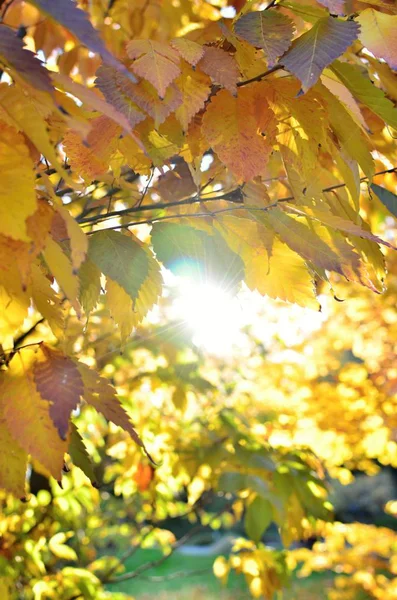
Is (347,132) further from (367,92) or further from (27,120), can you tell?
(27,120)

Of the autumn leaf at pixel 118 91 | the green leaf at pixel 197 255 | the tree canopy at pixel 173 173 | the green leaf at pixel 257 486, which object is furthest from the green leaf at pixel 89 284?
the green leaf at pixel 257 486

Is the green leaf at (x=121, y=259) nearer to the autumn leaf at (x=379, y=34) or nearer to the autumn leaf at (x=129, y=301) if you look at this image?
the autumn leaf at (x=129, y=301)

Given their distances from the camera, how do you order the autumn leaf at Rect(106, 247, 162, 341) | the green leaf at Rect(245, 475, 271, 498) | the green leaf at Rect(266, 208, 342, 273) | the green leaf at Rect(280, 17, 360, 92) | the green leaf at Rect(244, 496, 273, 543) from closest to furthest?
the green leaf at Rect(280, 17, 360, 92) < the green leaf at Rect(266, 208, 342, 273) < the autumn leaf at Rect(106, 247, 162, 341) < the green leaf at Rect(245, 475, 271, 498) < the green leaf at Rect(244, 496, 273, 543)

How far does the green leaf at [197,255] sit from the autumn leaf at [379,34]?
265mm

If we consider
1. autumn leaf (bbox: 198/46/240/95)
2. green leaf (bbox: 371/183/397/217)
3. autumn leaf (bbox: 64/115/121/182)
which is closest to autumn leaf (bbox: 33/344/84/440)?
autumn leaf (bbox: 64/115/121/182)

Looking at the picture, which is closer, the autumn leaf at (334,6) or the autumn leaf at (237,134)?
the autumn leaf at (334,6)

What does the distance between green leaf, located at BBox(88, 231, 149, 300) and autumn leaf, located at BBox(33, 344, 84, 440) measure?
11 centimetres

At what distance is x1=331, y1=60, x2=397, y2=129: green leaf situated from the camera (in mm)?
667

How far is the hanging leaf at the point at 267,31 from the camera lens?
64 cm

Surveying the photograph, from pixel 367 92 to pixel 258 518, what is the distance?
1631mm

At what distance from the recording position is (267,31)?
660 mm

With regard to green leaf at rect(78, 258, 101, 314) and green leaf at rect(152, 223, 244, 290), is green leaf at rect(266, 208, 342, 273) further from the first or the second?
green leaf at rect(78, 258, 101, 314)

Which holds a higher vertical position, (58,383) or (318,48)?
(318,48)

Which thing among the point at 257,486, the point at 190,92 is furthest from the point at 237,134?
the point at 257,486
